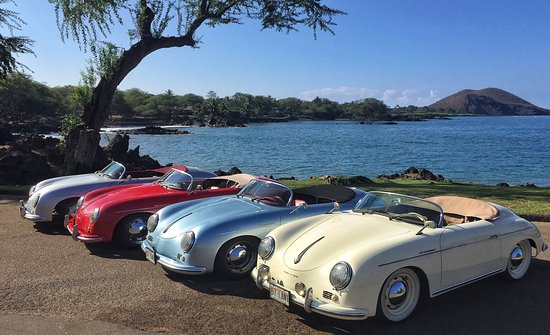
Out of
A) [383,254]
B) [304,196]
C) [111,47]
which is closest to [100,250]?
[304,196]

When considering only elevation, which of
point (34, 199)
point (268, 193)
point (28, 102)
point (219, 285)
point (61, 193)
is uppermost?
point (28, 102)

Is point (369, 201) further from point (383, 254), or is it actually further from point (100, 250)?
point (100, 250)

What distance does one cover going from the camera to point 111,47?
55.2ft

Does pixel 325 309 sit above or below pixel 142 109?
below

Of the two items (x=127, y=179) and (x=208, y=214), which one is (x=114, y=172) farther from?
(x=208, y=214)

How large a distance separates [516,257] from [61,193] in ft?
26.0

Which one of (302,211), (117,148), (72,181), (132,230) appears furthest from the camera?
(117,148)

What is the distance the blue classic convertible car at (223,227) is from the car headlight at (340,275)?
181cm

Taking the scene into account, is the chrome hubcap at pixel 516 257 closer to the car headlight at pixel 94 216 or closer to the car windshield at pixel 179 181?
the car windshield at pixel 179 181

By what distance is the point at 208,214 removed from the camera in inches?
244

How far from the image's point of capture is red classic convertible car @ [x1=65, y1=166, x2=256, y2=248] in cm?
710

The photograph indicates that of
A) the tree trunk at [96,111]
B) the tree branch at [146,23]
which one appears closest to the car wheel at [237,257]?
the tree trunk at [96,111]

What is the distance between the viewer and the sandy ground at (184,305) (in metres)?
4.44

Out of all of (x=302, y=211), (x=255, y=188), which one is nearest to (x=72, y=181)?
(x=255, y=188)
